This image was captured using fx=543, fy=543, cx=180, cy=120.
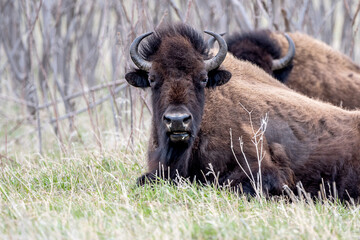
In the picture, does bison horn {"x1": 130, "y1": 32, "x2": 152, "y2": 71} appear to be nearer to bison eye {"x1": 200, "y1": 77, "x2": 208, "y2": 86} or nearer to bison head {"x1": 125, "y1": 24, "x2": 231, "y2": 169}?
bison head {"x1": 125, "y1": 24, "x2": 231, "y2": 169}

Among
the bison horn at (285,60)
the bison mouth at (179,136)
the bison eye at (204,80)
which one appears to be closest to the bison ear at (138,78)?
the bison eye at (204,80)

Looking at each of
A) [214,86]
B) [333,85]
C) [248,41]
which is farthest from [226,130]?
[333,85]

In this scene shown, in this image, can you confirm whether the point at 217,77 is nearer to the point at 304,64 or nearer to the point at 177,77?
the point at 177,77

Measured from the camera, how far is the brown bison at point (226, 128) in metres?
5.53

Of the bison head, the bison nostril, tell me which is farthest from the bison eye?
the bison nostril

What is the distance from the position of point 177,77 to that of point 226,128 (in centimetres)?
85

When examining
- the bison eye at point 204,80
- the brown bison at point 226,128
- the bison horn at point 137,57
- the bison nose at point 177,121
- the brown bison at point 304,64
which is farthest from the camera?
the brown bison at point 304,64

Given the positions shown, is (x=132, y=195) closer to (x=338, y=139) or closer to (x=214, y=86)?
(x=214, y=86)

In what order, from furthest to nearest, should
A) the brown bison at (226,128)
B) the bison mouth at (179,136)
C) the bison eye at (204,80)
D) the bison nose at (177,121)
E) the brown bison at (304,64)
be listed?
the brown bison at (304,64) < the bison eye at (204,80) < the brown bison at (226,128) < the bison mouth at (179,136) < the bison nose at (177,121)

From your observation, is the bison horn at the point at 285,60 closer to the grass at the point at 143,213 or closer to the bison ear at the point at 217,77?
the bison ear at the point at 217,77

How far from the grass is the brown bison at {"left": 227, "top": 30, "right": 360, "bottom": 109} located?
332 centimetres

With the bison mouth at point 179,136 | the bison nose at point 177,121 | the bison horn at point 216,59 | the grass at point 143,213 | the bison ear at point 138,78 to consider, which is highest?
the bison horn at point 216,59

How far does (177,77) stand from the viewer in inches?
216

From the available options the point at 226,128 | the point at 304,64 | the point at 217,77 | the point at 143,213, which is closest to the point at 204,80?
the point at 217,77
